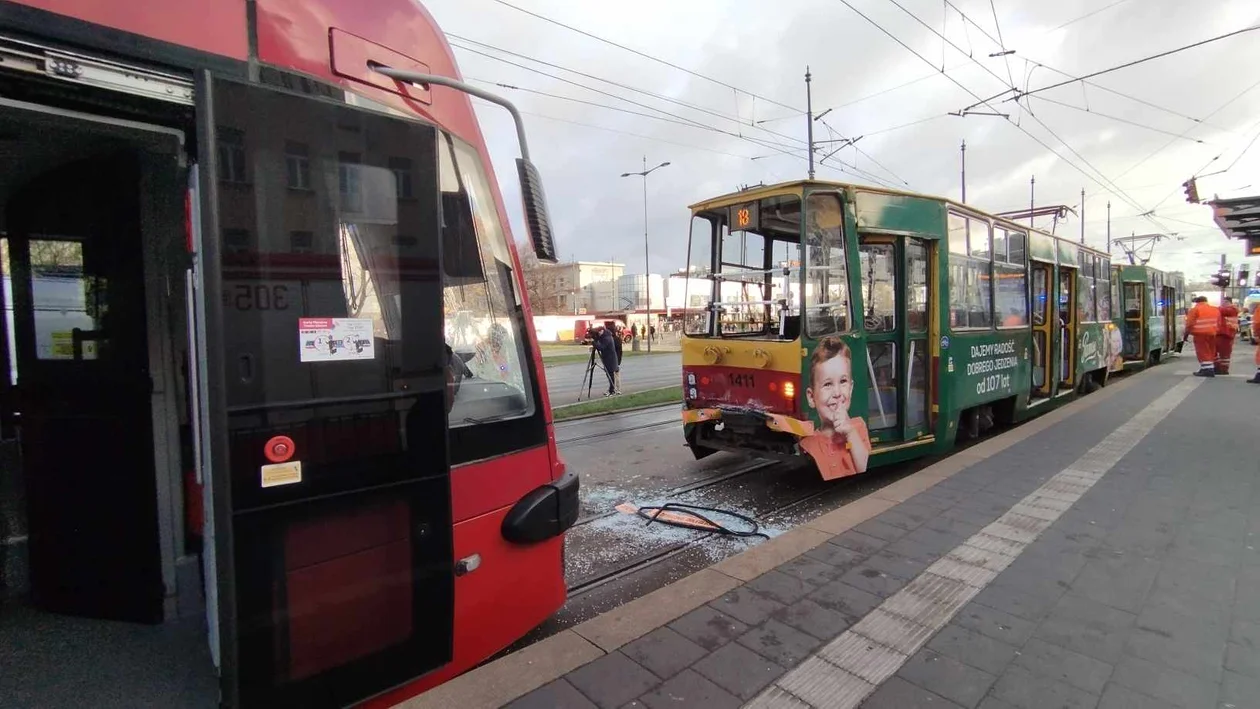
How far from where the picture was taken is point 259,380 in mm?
1919

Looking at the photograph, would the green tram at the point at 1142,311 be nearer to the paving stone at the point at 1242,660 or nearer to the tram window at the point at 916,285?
the tram window at the point at 916,285

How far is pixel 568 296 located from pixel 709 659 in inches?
3242

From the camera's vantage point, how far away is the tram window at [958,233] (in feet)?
22.1

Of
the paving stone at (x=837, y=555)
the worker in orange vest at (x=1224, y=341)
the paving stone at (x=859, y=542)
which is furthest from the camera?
the worker in orange vest at (x=1224, y=341)

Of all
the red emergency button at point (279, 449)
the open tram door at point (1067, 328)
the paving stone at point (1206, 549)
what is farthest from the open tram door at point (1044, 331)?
the red emergency button at point (279, 449)

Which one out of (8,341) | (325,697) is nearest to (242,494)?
(325,697)

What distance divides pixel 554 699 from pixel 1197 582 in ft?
12.2

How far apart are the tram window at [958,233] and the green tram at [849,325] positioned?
32 millimetres

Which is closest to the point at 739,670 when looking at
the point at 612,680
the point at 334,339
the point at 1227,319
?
the point at 612,680

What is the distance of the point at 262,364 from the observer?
76.0 inches

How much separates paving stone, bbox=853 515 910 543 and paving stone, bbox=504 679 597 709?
2.54 m

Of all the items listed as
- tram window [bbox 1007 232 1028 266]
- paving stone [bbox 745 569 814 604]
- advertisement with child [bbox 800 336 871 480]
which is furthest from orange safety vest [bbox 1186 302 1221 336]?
paving stone [bbox 745 569 814 604]

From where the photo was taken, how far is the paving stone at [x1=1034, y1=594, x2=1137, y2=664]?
2.84 meters

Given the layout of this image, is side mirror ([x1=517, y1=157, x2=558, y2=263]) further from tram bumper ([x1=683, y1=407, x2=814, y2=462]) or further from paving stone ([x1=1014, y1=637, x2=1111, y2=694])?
tram bumper ([x1=683, y1=407, x2=814, y2=462])
